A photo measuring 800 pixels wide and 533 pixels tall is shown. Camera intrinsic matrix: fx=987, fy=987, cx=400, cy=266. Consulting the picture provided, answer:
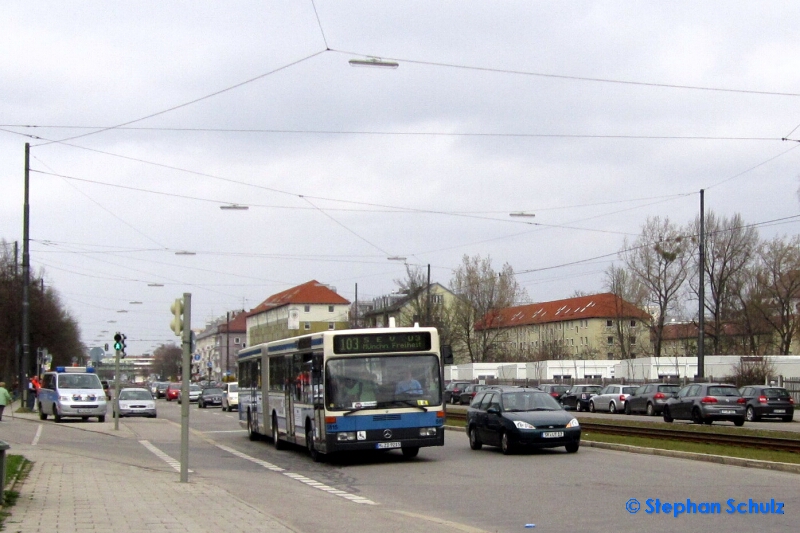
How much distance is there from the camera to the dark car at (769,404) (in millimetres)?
38781

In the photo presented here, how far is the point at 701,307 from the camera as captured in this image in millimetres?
44500

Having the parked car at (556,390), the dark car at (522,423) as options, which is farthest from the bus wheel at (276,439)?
the parked car at (556,390)

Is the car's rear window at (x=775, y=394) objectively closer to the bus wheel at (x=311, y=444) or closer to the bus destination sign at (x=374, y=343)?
the bus destination sign at (x=374, y=343)

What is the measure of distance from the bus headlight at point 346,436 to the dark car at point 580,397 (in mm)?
34660

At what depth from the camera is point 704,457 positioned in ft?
62.5

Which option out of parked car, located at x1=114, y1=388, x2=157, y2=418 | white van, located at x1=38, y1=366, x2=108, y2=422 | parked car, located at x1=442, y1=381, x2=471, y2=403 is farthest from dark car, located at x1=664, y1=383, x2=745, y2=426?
parked car, located at x1=442, y1=381, x2=471, y2=403

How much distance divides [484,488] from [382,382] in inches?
201

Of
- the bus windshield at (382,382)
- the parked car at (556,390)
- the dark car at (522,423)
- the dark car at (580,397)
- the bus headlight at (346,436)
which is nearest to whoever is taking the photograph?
the bus headlight at (346,436)

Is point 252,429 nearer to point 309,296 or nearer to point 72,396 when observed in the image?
point 72,396

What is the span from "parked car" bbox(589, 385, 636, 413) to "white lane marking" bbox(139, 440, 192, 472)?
2648 cm

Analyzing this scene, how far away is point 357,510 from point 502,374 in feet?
231

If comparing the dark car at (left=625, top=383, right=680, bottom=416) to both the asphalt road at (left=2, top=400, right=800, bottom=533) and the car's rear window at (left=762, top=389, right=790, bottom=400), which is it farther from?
the asphalt road at (left=2, top=400, right=800, bottom=533)

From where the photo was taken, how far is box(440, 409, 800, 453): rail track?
22.4 metres

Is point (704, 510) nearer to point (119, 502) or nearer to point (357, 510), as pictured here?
point (357, 510)
